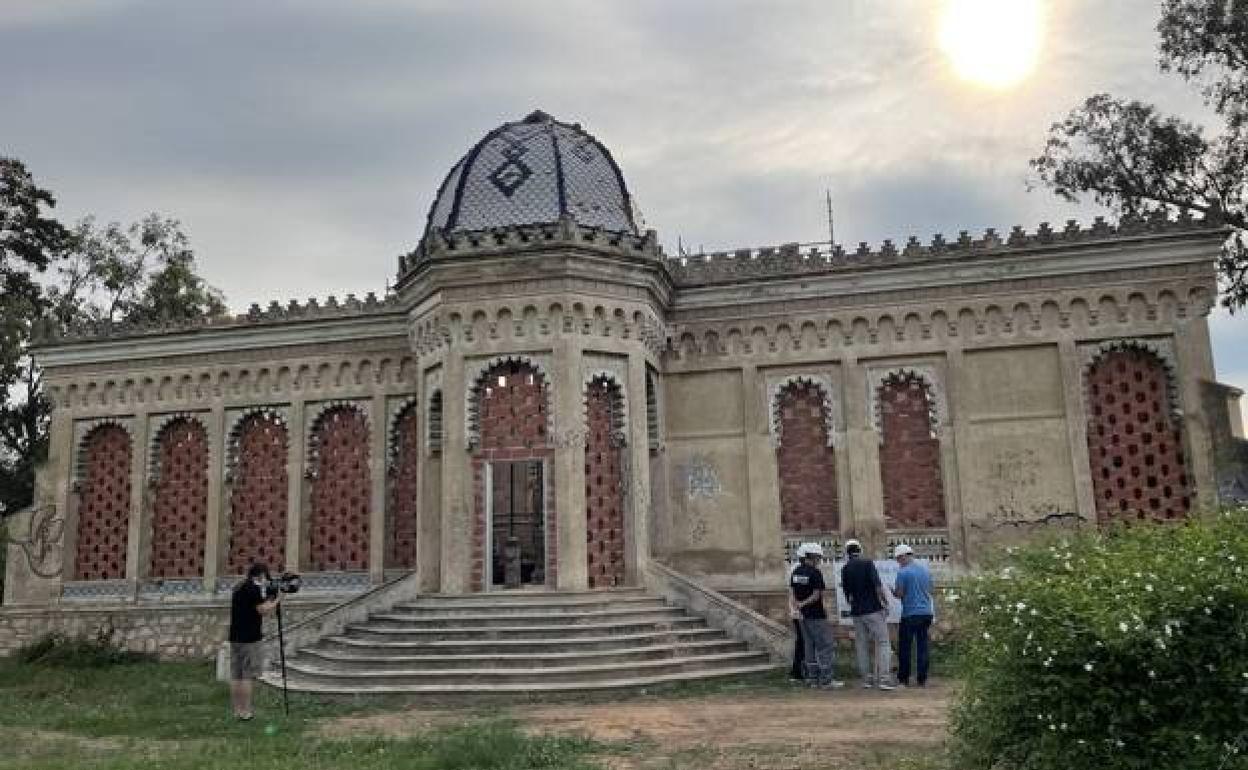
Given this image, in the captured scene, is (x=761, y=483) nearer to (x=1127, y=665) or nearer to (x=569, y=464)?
(x=569, y=464)

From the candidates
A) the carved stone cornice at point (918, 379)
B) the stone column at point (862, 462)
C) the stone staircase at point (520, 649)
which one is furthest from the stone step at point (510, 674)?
the carved stone cornice at point (918, 379)

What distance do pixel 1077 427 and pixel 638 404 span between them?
6948 mm

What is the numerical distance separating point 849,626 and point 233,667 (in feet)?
29.6

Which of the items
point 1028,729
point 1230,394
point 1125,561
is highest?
point 1230,394

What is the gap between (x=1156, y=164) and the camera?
57.7 ft

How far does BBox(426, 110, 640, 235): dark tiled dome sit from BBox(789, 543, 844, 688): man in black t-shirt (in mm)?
6641

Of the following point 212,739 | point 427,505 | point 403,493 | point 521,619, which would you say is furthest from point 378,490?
point 212,739

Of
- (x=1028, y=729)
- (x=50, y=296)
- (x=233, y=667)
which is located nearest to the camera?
(x=1028, y=729)

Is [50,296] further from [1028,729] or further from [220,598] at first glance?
[1028,729]

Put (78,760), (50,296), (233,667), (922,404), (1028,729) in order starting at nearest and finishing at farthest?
1. (1028,729)
2. (78,760)
3. (233,667)
4. (922,404)
5. (50,296)

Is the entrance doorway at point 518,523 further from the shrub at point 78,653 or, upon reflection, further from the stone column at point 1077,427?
the stone column at point 1077,427

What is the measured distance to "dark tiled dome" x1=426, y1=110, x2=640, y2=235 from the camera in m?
16.1

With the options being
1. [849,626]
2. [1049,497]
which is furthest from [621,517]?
[1049,497]

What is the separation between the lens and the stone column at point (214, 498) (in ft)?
59.8
